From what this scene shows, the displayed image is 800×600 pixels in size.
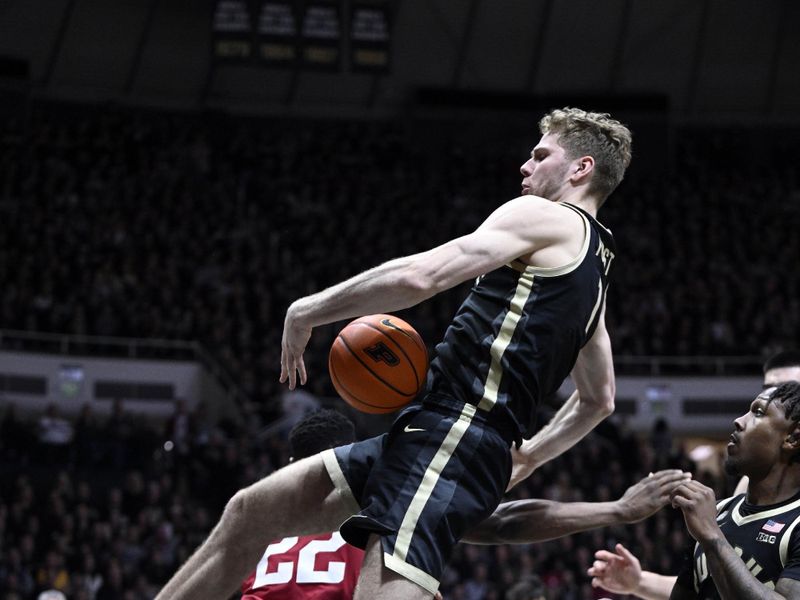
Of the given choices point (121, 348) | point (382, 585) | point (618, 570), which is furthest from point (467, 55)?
point (382, 585)

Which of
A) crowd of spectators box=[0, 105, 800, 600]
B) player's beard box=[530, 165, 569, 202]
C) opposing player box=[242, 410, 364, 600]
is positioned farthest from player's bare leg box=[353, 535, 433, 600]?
crowd of spectators box=[0, 105, 800, 600]

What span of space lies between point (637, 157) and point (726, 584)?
27.4 metres

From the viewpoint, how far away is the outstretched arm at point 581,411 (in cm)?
484

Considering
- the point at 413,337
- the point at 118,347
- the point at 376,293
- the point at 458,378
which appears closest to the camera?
the point at 376,293

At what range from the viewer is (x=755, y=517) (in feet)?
14.8

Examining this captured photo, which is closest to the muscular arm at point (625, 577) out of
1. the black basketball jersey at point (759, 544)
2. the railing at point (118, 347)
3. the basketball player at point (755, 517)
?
the basketball player at point (755, 517)

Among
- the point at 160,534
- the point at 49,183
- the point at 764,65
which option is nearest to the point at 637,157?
the point at 764,65

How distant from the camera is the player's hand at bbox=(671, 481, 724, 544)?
4184 mm

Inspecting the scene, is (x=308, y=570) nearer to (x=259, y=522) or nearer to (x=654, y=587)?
(x=259, y=522)

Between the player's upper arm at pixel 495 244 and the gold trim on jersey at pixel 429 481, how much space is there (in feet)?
1.61

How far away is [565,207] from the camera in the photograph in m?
4.30

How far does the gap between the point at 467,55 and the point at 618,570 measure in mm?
25804

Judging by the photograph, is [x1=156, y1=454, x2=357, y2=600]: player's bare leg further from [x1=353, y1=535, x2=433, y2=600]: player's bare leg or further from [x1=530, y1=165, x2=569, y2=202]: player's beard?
[x1=530, y1=165, x2=569, y2=202]: player's beard

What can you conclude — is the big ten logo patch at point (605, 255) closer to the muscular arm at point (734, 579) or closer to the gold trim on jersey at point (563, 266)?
the gold trim on jersey at point (563, 266)
